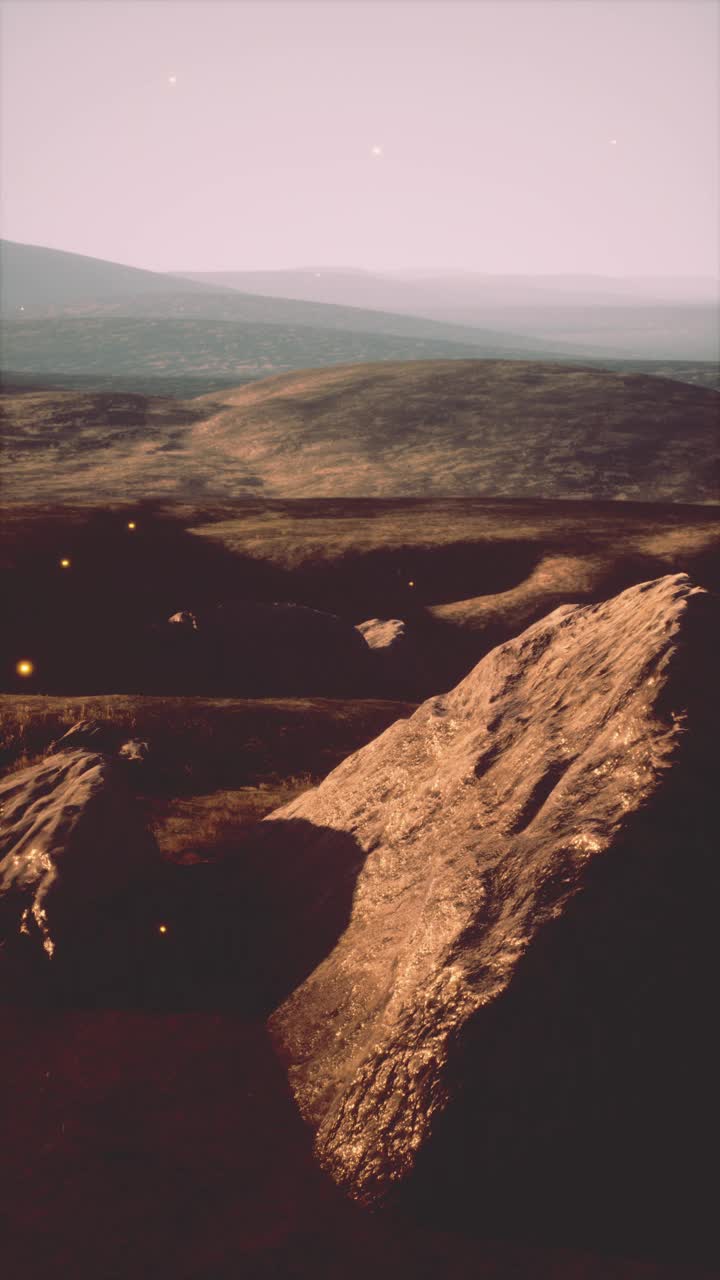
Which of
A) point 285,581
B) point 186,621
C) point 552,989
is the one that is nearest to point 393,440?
point 285,581

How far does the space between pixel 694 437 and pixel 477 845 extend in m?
109

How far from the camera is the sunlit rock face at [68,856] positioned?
10234mm

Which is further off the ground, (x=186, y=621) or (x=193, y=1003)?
(x=186, y=621)

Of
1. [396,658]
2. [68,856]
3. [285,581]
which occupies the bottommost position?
[396,658]

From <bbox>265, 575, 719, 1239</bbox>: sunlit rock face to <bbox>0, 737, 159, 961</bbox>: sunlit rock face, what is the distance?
8.60 ft

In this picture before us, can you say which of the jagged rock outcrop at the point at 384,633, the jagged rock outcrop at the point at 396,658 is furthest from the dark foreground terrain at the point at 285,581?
the jagged rock outcrop at the point at 384,633

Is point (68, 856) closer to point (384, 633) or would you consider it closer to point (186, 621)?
point (186, 621)

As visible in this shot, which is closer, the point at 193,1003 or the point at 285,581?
the point at 193,1003

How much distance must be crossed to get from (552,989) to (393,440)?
111021 millimetres

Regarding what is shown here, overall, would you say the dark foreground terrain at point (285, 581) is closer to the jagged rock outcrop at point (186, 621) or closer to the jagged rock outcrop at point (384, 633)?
the jagged rock outcrop at point (186, 621)

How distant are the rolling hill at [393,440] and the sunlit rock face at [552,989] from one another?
72.2 metres

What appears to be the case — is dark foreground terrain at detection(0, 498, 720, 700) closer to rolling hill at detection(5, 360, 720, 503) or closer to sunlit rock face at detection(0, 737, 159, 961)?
sunlit rock face at detection(0, 737, 159, 961)

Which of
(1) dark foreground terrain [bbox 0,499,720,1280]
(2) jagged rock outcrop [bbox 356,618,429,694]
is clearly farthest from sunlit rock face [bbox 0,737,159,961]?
(2) jagged rock outcrop [bbox 356,618,429,694]

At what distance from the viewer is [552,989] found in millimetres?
7320
